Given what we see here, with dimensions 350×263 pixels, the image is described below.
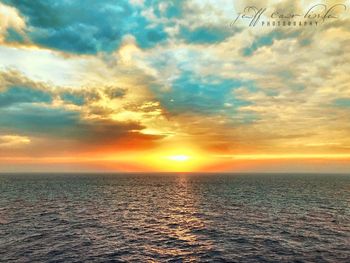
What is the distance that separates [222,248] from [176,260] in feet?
26.7

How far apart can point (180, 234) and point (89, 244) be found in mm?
14962

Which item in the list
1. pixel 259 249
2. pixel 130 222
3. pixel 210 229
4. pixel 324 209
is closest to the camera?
pixel 259 249

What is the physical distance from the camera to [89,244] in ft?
138

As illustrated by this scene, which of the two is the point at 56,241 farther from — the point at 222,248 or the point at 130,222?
the point at 222,248

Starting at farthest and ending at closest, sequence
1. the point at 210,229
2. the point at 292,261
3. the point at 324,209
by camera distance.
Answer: the point at 324,209 → the point at 210,229 → the point at 292,261

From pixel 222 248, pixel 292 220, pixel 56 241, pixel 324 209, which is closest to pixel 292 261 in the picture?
pixel 222 248

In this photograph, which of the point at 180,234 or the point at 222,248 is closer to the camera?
the point at 222,248

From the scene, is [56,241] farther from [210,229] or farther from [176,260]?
[210,229]

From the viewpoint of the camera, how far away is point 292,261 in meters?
34.6

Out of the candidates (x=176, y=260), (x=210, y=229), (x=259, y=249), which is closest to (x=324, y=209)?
(x=210, y=229)

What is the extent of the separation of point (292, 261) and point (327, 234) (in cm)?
1659

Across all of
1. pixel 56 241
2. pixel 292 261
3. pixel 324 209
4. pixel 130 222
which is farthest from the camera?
pixel 324 209

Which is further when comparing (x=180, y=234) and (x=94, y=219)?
(x=94, y=219)

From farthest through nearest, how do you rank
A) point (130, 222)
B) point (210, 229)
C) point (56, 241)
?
point (130, 222) → point (210, 229) → point (56, 241)
